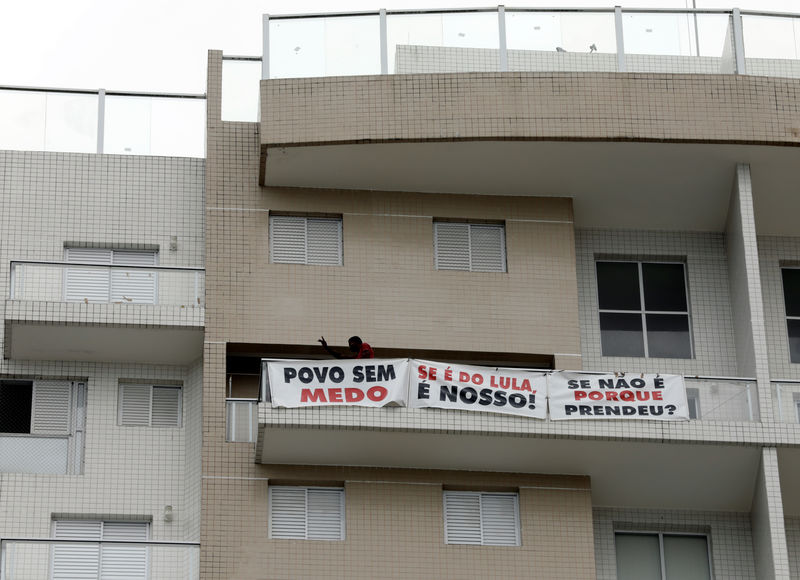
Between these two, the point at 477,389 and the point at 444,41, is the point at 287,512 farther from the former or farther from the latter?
the point at 444,41

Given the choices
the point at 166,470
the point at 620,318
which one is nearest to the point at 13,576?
the point at 166,470

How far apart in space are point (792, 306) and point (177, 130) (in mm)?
11681

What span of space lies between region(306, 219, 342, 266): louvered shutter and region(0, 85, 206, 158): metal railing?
2722 millimetres

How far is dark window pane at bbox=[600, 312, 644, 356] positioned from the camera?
108 feet

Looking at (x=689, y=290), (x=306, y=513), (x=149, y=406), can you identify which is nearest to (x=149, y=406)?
(x=149, y=406)

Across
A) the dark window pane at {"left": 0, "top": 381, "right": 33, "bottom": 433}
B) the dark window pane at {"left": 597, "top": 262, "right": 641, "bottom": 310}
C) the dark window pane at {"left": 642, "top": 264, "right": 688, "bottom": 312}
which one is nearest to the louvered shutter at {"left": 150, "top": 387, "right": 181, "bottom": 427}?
the dark window pane at {"left": 0, "top": 381, "right": 33, "bottom": 433}

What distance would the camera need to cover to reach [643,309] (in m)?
33.3

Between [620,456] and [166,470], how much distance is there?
7570mm

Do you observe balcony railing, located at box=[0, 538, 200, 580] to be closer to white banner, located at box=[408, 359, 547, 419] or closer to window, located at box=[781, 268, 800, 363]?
white banner, located at box=[408, 359, 547, 419]

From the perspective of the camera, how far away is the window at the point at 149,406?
3159 cm

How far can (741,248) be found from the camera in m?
32.3

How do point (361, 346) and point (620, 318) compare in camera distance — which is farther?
point (620, 318)

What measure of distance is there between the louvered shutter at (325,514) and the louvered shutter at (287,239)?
421cm

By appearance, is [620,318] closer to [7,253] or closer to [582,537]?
[582,537]
